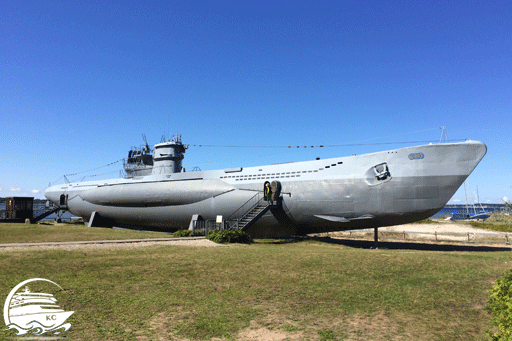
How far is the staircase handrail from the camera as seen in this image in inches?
1064

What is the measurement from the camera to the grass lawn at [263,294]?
6977 mm

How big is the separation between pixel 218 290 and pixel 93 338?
4.01 metres

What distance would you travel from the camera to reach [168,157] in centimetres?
3653

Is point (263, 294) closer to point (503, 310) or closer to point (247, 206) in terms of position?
point (503, 310)

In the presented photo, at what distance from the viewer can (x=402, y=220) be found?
22.2 meters

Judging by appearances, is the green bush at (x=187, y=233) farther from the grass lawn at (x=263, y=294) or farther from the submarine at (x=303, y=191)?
the grass lawn at (x=263, y=294)

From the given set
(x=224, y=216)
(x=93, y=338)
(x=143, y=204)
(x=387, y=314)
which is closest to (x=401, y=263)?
(x=387, y=314)

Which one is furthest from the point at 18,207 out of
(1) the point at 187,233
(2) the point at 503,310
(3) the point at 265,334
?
(2) the point at 503,310

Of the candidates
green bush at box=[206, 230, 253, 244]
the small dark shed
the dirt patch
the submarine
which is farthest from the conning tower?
the dirt patch

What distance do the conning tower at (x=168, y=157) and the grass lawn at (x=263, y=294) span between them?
20976mm

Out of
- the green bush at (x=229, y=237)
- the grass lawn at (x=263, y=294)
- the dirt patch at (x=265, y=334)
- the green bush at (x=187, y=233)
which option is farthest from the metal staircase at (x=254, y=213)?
the dirt patch at (x=265, y=334)

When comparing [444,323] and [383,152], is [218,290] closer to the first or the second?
[444,323]

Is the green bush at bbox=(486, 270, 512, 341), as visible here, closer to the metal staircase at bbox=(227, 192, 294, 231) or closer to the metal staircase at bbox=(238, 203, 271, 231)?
the metal staircase at bbox=(238, 203, 271, 231)

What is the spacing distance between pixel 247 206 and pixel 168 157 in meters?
13.2
